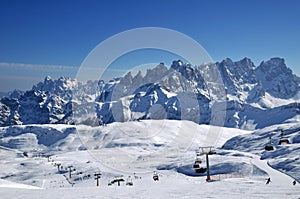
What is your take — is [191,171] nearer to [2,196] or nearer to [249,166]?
[249,166]

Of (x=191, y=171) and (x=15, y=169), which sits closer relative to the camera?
(x=191, y=171)

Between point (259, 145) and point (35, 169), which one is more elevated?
point (259, 145)

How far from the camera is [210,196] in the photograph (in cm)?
3103

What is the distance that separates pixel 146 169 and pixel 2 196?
9147 centimetres

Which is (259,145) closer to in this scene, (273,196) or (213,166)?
(213,166)

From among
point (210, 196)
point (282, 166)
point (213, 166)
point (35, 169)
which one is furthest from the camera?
point (35, 169)

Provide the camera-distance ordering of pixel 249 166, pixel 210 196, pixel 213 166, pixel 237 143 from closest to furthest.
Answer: pixel 210 196, pixel 249 166, pixel 213 166, pixel 237 143

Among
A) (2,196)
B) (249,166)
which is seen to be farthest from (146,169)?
(2,196)

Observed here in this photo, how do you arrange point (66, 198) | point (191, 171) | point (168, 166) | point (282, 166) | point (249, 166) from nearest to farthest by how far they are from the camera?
1. point (66, 198)
2. point (282, 166)
3. point (249, 166)
4. point (191, 171)
5. point (168, 166)

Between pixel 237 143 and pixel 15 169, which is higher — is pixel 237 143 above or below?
above

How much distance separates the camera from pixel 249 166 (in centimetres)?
8338

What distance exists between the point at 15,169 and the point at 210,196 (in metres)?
142

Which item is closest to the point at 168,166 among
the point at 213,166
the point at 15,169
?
the point at 213,166

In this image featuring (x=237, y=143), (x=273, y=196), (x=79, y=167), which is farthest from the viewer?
(x=237, y=143)
